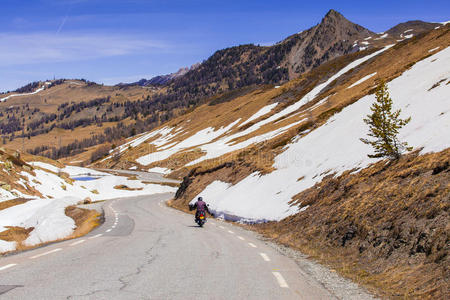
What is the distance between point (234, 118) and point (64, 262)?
331 feet

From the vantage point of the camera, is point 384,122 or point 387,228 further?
point 384,122

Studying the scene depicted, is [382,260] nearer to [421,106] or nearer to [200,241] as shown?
[200,241]

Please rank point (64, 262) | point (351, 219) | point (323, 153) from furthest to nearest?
1. point (323, 153)
2. point (351, 219)
3. point (64, 262)

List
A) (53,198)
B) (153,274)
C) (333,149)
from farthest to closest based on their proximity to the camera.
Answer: (53,198)
(333,149)
(153,274)

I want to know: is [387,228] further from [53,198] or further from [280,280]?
[53,198]

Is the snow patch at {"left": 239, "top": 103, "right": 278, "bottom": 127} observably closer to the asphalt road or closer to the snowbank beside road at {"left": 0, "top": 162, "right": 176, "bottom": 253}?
the snowbank beside road at {"left": 0, "top": 162, "right": 176, "bottom": 253}

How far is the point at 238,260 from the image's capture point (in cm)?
1028

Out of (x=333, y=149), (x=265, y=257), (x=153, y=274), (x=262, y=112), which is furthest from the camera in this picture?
(x=262, y=112)

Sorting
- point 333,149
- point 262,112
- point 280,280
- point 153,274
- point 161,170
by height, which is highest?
point 262,112

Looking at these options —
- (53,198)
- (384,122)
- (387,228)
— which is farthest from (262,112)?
(387,228)

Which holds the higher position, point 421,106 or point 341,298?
point 421,106

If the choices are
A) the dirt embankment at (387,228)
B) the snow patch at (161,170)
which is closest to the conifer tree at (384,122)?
the dirt embankment at (387,228)

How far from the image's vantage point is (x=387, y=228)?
10281 mm

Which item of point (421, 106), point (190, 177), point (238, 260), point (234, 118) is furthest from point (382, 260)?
point (234, 118)
